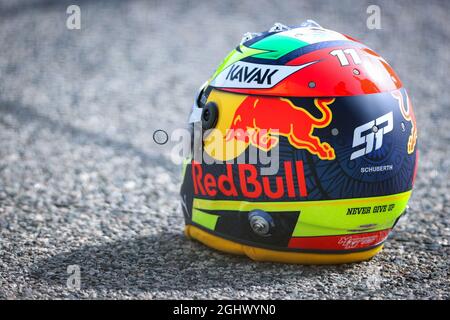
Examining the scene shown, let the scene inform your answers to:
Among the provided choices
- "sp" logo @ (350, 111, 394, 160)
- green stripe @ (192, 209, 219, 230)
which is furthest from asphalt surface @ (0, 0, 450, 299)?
"sp" logo @ (350, 111, 394, 160)

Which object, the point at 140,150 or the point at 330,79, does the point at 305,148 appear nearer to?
the point at 330,79

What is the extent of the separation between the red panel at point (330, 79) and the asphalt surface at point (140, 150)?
3.21 ft

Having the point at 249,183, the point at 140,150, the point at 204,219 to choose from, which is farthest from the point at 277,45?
the point at 140,150

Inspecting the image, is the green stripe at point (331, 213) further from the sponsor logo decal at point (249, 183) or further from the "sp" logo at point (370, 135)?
the "sp" logo at point (370, 135)

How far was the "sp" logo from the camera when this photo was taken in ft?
11.9

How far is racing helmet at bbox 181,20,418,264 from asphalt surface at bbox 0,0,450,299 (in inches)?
9.1

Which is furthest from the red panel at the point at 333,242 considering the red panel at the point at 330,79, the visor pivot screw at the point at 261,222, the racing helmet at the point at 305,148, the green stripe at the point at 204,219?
the red panel at the point at 330,79

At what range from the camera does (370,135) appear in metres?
3.65

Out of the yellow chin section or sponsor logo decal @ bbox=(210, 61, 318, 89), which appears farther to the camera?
the yellow chin section

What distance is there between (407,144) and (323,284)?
0.87 meters

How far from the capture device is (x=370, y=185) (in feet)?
12.2

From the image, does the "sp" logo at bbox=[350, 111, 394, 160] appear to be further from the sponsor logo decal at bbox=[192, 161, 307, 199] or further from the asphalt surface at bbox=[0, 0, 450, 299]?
the asphalt surface at bbox=[0, 0, 450, 299]

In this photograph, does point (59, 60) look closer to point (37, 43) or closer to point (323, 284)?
point (37, 43)

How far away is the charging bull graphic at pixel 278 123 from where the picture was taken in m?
3.64
